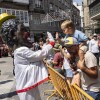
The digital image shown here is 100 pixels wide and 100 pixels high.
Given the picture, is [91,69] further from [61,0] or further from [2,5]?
[61,0]

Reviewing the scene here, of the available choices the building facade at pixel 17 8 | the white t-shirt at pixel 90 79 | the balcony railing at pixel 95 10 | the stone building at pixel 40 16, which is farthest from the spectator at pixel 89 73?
the stone building at pixel 40 16

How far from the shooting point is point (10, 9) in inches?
1788

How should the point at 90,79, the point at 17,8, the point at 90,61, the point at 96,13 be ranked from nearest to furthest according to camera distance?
the point at 90,61, the point at 90,79, the point at 96,13, the point at 17,8

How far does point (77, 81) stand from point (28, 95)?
700 millimetres

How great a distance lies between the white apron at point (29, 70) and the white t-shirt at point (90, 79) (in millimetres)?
555

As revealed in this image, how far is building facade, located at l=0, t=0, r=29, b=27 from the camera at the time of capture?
4397 centimetres

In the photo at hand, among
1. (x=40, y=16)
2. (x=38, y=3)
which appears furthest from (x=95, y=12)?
(x=38, y=3)

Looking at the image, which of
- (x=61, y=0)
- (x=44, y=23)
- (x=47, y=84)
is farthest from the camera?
(x=61, y=0)

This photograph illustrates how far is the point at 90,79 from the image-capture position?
3.91 m

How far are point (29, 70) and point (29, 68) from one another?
27 millimetres

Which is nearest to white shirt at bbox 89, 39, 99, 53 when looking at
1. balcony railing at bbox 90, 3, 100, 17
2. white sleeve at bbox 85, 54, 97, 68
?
white sleeve at bbox 85, 54, 97, 68

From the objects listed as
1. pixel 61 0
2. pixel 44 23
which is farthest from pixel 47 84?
pixel 61 0

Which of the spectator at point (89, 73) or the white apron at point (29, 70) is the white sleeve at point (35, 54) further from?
the spectator at point (89, 73)

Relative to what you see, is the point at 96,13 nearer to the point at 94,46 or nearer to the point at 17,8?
the point at 17,8
